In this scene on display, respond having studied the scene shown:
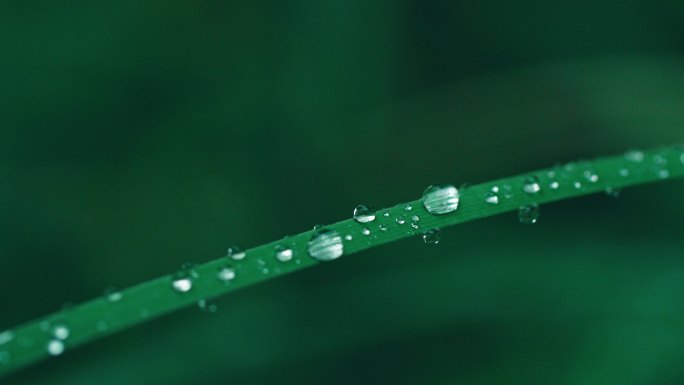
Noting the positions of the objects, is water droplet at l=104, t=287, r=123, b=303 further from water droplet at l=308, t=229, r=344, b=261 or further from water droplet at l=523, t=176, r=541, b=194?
water droplet at l=523, t=176, r=541, b=194

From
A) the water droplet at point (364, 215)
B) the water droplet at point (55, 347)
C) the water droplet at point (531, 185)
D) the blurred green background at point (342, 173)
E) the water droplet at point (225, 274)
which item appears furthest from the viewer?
the blurred green background at point (342, 173)

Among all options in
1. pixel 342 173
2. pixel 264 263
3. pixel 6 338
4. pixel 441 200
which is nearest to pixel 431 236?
pixel 441 200

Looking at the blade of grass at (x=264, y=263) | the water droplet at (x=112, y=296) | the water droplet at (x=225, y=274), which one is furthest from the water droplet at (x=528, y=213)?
the water droplet at (x=112, y=296)

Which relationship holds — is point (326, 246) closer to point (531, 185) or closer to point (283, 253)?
point (283, 253)

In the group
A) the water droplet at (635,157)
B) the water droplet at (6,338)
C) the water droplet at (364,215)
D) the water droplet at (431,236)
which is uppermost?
the water droplet at (635,157)

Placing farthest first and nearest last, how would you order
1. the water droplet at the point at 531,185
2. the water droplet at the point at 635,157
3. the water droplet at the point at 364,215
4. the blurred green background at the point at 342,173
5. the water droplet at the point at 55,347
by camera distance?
the blurred green background at the point at 342,173, the water droplet at the point at 635,157, the water droplet at the point at 531,185, the water droplet at the point at 364,215, the water droplet at the point at 55,347

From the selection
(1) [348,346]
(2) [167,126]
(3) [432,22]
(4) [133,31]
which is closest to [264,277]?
(1) [348,346]

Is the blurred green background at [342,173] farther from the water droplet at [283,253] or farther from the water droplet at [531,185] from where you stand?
the water droplet at [283,253]

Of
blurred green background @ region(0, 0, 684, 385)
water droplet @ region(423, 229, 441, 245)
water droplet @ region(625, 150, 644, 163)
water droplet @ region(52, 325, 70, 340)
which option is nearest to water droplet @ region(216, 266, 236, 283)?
water droplet @ region(52, 325, 70, 340)
